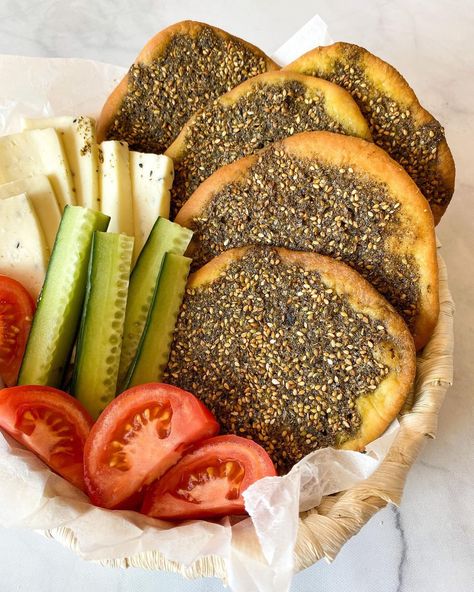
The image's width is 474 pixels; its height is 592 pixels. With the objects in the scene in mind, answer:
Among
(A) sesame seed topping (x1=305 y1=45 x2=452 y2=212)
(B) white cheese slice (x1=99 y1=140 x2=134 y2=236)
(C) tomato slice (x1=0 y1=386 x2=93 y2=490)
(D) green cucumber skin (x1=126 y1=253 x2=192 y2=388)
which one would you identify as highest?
(A) sesame seed topping (x1=305 y1=45 x2=452 y2=212)

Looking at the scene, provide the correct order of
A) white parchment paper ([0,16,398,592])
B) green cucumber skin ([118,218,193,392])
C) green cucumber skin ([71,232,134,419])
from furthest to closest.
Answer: green cucumber skin ([118,218,193,392]), green cucumber skin ([71,232,134,419]), white parchment paper ([0,16,398,592])

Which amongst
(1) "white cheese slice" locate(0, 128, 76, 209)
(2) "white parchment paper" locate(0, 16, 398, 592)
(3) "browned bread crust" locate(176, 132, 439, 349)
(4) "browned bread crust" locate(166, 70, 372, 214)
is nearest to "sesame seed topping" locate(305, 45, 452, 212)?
(4) "browned bread crust" locate(166, 70, 372, 214)

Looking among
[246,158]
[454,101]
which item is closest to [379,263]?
[246,158]

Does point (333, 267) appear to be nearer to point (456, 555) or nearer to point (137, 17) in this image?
point (456, 555)

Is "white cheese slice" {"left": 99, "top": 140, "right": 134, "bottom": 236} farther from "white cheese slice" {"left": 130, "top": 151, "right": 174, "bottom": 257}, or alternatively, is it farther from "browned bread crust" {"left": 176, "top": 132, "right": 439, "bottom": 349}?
"browned bread crust" {"left": 176, "top": 132, "right": 439, "bottom": 349}

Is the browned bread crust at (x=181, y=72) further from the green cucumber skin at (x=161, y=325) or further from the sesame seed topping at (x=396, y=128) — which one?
the green cucumber skin at (x=161, y=325)

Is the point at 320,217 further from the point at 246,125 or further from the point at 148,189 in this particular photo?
the point at 148,189

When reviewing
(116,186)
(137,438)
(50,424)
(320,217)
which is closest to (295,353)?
(320,217)
